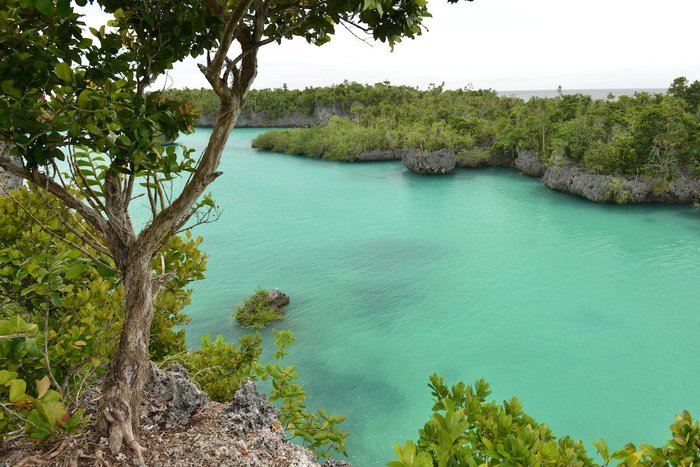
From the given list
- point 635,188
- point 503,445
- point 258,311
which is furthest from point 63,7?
point 635,188

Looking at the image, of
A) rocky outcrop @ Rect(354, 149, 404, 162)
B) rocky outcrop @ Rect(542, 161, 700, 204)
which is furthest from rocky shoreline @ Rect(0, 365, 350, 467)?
rocky outcrop @ Rect(354, 149, 404, 162)

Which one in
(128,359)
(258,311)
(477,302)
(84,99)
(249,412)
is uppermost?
(84,99)

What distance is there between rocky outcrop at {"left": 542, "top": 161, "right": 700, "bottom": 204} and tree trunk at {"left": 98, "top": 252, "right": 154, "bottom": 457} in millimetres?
25785

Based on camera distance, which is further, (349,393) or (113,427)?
(349,393)

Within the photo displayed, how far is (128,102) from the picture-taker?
233 cm

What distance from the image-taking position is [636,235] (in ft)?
63.4

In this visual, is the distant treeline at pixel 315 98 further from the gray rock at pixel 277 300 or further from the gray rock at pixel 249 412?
the gray rock at pixel 249 412

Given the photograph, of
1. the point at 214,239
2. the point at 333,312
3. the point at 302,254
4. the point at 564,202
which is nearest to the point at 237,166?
the point at 214,239

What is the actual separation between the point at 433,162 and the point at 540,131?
757 cm

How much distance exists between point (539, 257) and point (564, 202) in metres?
9.49

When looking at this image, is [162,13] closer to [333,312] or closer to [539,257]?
[333,312]

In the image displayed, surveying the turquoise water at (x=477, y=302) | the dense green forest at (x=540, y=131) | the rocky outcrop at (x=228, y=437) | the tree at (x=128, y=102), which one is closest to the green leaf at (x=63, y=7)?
the tree at (x=128, y=102)

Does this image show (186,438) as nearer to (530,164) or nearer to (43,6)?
(43,6)

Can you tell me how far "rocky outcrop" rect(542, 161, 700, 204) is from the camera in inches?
901
